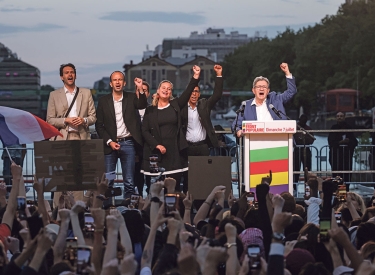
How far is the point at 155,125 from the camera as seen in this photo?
13.5 m

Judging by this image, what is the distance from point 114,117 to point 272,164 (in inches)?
92.0

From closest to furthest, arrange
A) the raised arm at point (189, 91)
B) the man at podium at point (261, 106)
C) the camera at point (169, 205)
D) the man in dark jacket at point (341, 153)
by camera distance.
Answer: the camera at point (169, 205) < the man at podium at point (261, 106) < the raised arm at point (189, 91) < the man in dark jacket at point (341, 153)

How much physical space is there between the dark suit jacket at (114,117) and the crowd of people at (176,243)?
4.24 metres

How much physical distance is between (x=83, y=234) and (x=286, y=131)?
17.0ft

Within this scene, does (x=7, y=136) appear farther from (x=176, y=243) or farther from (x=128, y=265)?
(x=128, y=265)

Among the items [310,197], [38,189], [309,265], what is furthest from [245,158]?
[309,265]

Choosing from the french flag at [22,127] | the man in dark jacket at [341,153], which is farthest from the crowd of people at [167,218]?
the man in dark jacket at [341,153]

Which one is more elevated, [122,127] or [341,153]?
[122,127]

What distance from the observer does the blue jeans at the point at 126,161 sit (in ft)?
44.4

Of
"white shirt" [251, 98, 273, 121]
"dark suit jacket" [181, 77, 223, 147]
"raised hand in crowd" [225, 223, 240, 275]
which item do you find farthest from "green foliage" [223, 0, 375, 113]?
"raised hand in crowd" [225, 223, 240, 275]

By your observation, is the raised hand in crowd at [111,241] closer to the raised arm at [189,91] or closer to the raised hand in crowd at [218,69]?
the raised arm at [189,91]

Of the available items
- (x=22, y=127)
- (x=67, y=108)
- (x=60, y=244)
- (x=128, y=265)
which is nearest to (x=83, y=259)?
(x=128, y=265)

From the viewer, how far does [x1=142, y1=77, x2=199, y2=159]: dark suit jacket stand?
1340 centimetres

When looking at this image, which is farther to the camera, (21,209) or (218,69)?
(218,69)
